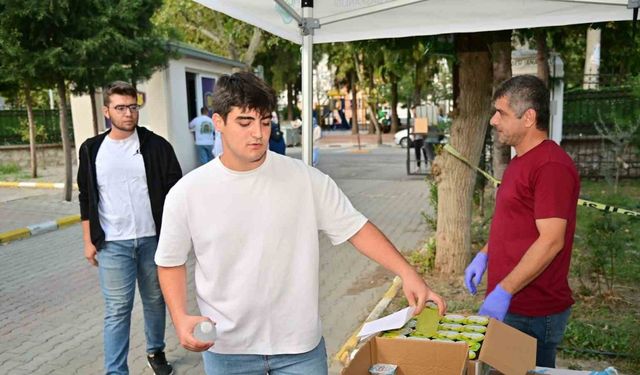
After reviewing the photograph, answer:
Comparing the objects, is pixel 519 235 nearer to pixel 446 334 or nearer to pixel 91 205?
pixel 446 334

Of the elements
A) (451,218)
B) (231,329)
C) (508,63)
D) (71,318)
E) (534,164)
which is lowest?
(71,318)

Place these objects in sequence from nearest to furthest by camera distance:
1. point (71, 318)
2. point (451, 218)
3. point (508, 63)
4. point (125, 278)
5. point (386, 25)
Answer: point (125, 278) < point (386, 25) < point (71, 318) < point (451, 218) < point (508, 63)

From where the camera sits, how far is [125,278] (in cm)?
361

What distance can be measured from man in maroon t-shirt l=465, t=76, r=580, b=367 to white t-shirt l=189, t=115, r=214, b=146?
14.0 meters

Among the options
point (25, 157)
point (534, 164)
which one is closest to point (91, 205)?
point (534, 164)

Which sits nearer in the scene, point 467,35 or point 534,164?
point 534,164

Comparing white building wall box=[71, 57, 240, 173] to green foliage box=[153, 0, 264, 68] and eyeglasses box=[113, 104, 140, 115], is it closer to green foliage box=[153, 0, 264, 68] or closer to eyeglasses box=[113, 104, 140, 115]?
green foliage box=[153, 0, 264, 68]

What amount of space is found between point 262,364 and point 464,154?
403 cm

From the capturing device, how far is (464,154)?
569cm

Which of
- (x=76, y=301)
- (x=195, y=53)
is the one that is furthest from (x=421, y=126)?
(x=76, y=301)

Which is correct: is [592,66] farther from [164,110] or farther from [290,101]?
[290,101]

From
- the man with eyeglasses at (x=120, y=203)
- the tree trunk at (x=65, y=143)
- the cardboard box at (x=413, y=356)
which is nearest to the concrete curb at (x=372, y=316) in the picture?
the man with eyeglasses at (x=120, y=203)

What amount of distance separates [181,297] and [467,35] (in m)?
4.33

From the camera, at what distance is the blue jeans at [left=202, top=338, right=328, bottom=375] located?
6.99ft
